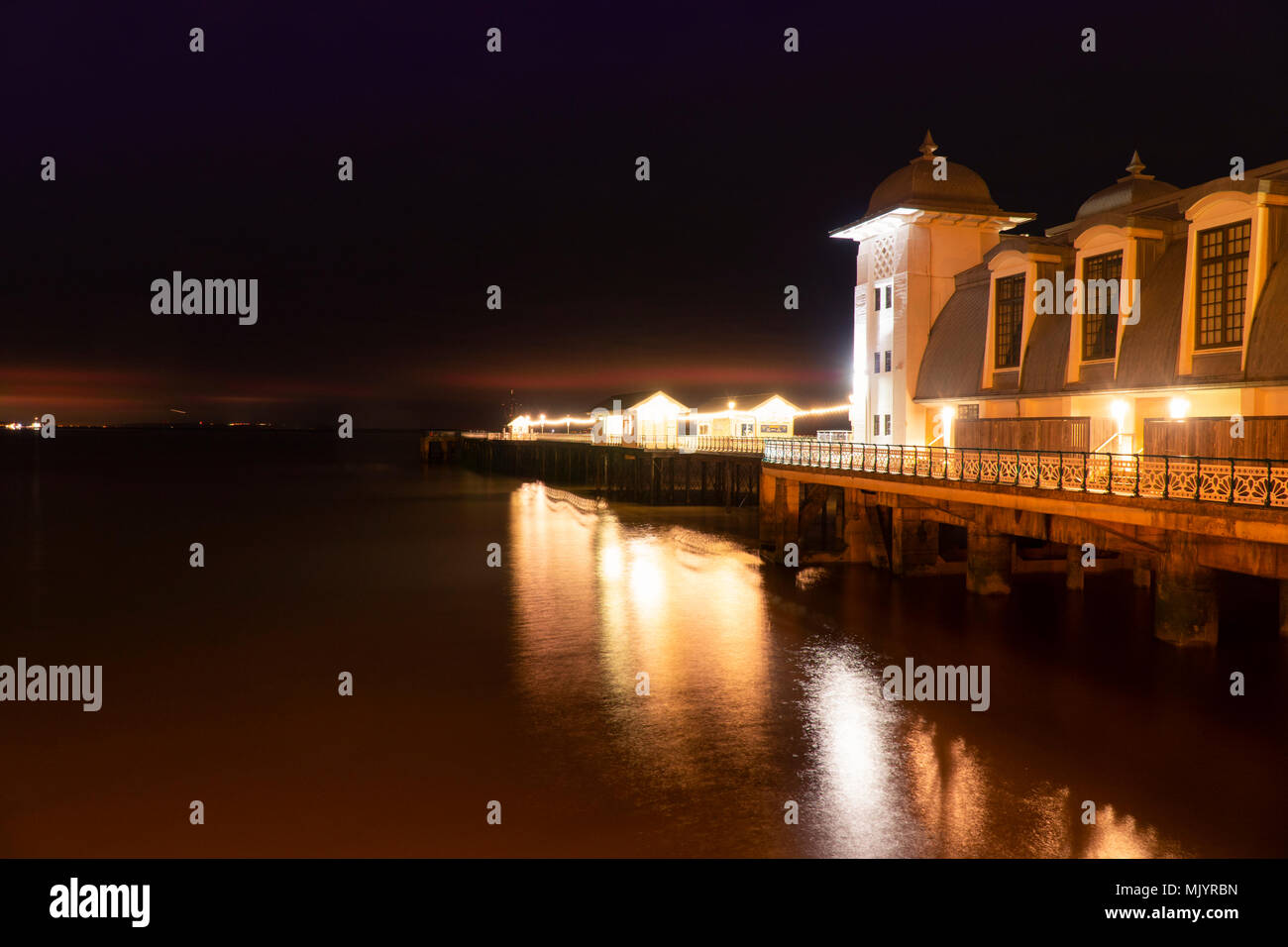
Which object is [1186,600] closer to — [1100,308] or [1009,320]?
[1100,308]

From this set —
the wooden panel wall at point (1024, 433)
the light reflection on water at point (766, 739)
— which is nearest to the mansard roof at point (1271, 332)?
the wooden panel wall at point (1024, 433)

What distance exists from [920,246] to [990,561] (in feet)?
41.0

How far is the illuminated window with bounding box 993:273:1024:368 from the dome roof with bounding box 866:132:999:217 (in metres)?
4.78

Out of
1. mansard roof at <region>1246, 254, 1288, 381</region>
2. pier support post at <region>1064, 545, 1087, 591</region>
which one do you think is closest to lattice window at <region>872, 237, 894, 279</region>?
pier support post at <region>1064, 545, 1087, 591</region>

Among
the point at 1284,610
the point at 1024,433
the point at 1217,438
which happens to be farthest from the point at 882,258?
the point at 1284,610

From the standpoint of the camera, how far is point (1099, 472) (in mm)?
18844

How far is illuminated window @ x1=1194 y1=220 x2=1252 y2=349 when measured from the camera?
1969cm

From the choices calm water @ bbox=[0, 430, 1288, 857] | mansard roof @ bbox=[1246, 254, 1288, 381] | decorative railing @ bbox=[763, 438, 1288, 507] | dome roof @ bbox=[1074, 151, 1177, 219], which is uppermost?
dome roof @ bbox=[1074, 151, 1177, 219]

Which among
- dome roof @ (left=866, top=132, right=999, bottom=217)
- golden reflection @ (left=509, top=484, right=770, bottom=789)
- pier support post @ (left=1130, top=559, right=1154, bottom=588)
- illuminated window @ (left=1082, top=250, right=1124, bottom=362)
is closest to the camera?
golden reflection @ (left=509, top=484, right=770, bottom=789)

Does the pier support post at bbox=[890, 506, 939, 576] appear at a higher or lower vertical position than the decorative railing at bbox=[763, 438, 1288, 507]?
lower

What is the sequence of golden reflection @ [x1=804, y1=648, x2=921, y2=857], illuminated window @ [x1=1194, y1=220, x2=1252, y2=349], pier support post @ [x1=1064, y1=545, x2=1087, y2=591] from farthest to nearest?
pier support post @ [x1=1064, y1=545, x2=1087, y2=591] < illuminated window @ [x1=1194, y1=220, x2=1252, y2=349] < golden reflection @ [x1=804, y1=648, x2=921, y2=857]

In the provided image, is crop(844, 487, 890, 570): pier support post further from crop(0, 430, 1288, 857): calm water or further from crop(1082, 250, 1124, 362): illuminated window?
crop(1082, 250, 1124, 362): illuminated window
